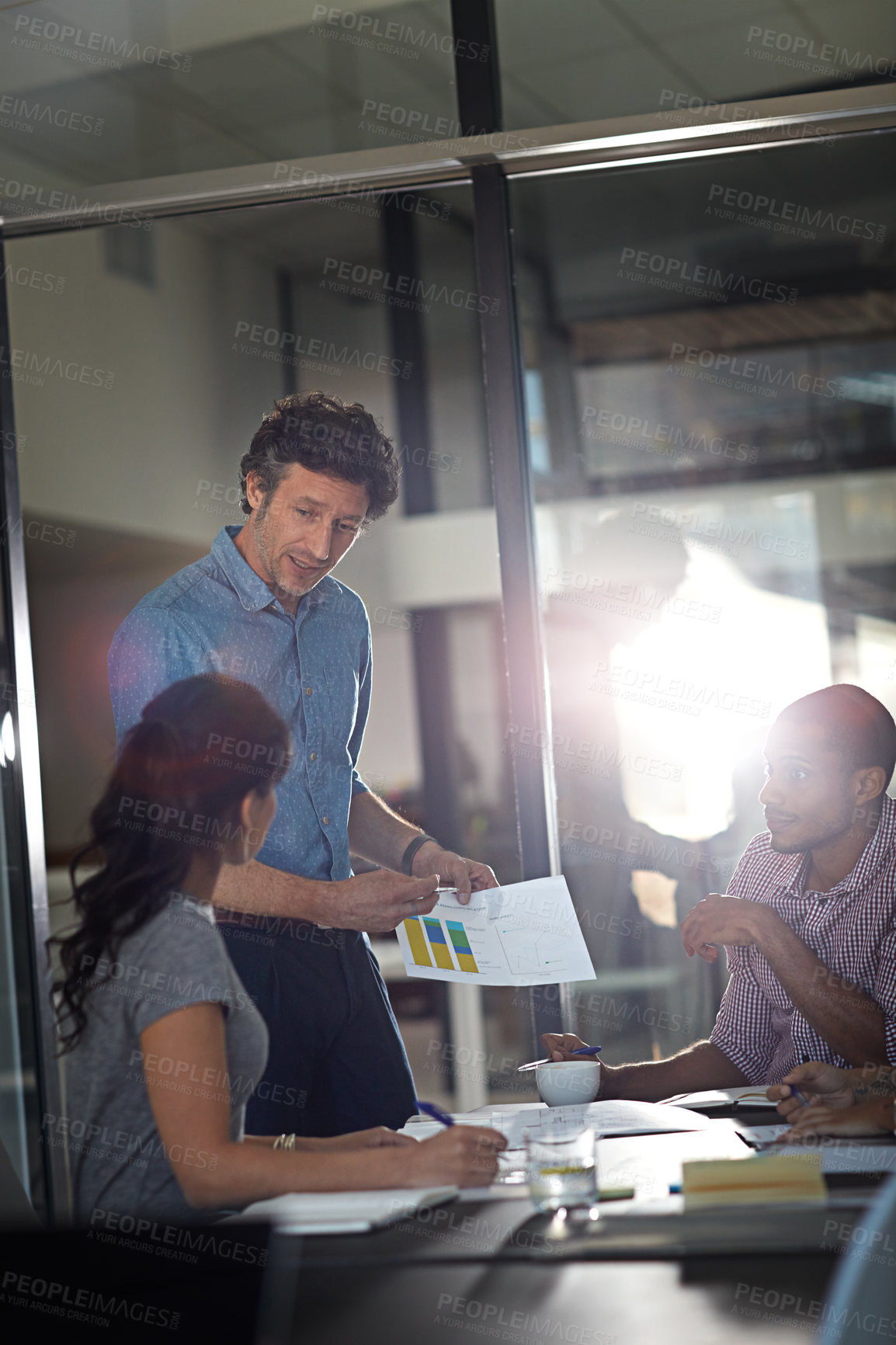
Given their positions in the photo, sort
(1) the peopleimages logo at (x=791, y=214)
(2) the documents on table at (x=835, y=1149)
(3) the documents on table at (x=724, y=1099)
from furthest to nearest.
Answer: (1) the peopleimages logo at (x=791, y=214) → (3) the documents on table at (x=724, y=1099) → (2) the documents on table at (x=835, y=1149)

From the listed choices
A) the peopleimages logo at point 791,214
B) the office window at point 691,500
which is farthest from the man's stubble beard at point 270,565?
the peopleimages logo at point 791,214

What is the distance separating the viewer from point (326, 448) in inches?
101

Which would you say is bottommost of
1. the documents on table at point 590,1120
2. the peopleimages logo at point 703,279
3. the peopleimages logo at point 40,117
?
the documents on table at point 590,1120

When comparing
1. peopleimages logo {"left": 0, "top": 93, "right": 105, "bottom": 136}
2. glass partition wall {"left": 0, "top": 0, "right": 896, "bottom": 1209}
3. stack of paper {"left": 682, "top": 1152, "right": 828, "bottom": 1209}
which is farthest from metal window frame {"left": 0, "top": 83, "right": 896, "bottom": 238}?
stack of paper {"left": 682, "top": 1152, "right": 828, "bottom": 1209}

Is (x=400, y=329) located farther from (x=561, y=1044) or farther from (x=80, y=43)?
(x=561, y=1044)

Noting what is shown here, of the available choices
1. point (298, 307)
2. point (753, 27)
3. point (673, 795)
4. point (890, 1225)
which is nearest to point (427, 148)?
point (298, 307)

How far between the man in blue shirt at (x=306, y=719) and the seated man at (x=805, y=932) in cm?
42

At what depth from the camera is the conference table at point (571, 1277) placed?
40.2 inches

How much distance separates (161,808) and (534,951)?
0.73 metres

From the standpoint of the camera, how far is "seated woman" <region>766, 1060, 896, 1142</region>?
156cm

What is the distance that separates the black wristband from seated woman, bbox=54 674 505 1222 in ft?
2.45

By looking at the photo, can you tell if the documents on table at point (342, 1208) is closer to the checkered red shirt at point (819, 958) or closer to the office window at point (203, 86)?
the checkered red shirt at point (819, 958)

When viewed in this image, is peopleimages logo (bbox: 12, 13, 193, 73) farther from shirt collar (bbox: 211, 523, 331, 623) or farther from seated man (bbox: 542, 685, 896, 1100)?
seated man (bbox: 542, 685, 896, 1100)

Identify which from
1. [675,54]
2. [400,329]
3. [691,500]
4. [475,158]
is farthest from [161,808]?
[691,500]
